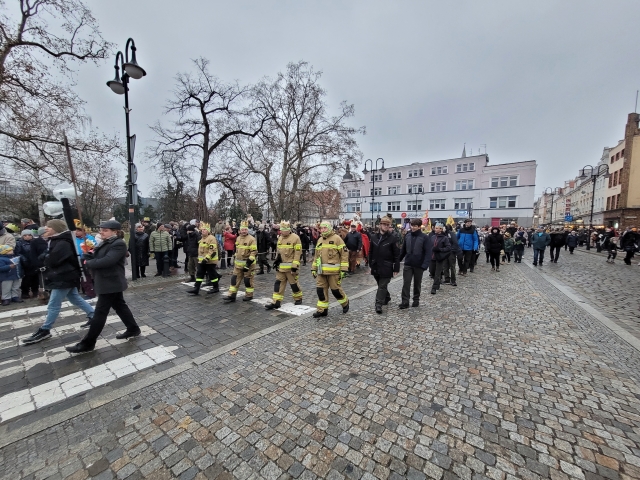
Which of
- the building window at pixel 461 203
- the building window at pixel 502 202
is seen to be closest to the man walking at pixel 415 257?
the building window at pixel 502 202

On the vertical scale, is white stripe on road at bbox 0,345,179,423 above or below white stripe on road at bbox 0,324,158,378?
above

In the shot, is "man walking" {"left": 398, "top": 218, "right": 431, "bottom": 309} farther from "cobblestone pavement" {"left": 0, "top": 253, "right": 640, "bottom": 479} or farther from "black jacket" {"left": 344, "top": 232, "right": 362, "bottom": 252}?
"black jacket" {"left": 344, "top": 232, "right": 362, "bottom": 252}

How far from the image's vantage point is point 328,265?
573 centimetres

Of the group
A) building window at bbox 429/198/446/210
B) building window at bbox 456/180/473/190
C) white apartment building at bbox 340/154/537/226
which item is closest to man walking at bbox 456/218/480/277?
white apartment building at bbox 340/154/537/226

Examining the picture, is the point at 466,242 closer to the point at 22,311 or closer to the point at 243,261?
the point at 243,261

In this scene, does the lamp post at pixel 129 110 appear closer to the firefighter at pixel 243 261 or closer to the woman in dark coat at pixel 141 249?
the woman in dark coat at pixel 141 249

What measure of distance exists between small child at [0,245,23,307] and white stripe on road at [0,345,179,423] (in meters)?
5.07

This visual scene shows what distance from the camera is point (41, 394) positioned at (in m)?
3.13

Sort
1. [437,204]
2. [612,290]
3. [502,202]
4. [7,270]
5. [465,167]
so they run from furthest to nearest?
[437,204] < [465,167] < [502,202] < [612,290] < [7,270]

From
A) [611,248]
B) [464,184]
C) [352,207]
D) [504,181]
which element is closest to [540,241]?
[611,248]

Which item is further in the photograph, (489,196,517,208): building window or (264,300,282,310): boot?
(489,196,517,208): building window

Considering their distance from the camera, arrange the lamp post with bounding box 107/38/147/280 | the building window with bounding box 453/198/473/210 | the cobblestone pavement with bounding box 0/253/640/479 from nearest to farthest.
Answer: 1. the cobblestone pavement with bounding box 0/253/640/479
2. the lamp post with bounding box 107/38/147/280
3. the building window with bounding box 453/198/473/210

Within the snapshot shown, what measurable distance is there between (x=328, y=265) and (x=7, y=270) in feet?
24.4

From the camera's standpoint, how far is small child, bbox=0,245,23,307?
6.34m
